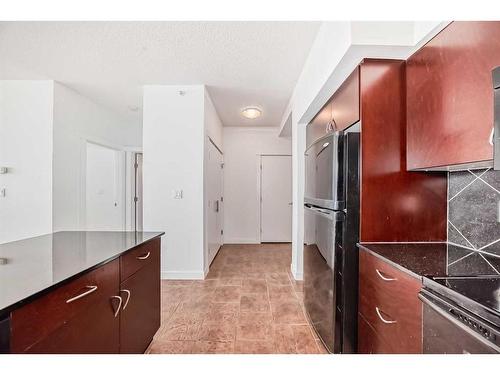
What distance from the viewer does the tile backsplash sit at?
135 centimetres

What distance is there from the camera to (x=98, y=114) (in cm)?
425

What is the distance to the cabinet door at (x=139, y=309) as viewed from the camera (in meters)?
1.41

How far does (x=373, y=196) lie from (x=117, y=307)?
5.17ft

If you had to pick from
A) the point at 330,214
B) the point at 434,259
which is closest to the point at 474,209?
the point at 434,259

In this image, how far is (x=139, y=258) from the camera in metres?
1.59

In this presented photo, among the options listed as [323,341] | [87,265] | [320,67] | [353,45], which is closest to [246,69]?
[320,67]

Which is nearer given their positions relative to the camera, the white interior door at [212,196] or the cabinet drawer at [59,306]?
the cabinet drawer at [59,306]

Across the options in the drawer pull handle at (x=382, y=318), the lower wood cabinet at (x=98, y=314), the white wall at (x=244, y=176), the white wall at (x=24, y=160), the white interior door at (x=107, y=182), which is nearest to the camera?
the lower wood cabinet at (x=98, y=314)

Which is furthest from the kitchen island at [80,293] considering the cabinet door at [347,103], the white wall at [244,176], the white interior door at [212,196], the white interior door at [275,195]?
the white interior door at [275,195]

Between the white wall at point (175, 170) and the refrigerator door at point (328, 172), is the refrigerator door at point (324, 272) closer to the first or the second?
the refrigerator door at point (328, 172)

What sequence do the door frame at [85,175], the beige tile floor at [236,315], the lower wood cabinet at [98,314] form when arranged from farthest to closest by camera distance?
the door frame at [85,175] < the beige tile floor at [236,315] < the lower wood cabinet at [98,314]

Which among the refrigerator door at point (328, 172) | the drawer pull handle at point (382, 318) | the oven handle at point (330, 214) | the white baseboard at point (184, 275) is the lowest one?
the white baseboard at point (184, 275)
